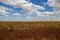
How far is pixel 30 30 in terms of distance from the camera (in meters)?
2.46

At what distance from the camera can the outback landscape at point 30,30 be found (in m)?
2.44

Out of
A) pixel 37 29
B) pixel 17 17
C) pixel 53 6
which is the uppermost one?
pixel 53 6

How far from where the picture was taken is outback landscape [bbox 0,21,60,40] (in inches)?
96.1

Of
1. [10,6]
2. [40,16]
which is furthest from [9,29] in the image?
[40,16]

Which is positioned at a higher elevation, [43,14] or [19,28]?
[43,14]

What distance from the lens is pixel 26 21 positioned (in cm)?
248

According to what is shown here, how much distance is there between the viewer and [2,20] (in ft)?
8.12

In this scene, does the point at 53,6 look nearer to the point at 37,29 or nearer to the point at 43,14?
the point at 43,14

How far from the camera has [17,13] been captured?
249 centimetres

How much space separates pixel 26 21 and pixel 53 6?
46cm

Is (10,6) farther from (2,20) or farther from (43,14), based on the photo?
(43,14)

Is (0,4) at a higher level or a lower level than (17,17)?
higher

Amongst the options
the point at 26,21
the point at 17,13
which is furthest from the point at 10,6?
the point at 26,21

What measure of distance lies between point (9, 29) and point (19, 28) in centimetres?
14
